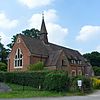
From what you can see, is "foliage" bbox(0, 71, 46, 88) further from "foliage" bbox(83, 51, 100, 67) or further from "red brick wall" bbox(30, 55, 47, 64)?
"foliage" bbox(83, 51, 100, 67)

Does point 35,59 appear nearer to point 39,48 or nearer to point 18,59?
point 39,48

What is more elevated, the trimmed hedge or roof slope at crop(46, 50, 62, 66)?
roof slope at crop(46, 50, 62, 66)

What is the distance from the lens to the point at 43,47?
64.2 m

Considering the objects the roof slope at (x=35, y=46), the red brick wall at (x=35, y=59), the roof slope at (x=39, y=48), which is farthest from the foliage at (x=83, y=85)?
the roof slope at (x=39, y=48)

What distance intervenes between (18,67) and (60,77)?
27.9 meters

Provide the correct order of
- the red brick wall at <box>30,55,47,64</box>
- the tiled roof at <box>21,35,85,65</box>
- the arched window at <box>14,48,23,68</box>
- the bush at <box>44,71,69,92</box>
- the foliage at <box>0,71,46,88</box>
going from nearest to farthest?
the bush at <box>44,71,69,92</box>, the foliage at <box>0,71,46,88</box>, the red brick wall at <box>30,55,47,64</box>, the tiled roof at <box>21,35,85,65</box>, the arched window at <box>14,48,23,68</box>

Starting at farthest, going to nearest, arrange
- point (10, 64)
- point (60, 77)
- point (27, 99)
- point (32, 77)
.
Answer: point (10, 64), point (32, 77), point (60, 77), point (27, 99)

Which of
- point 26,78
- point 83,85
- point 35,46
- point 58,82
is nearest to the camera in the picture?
point 58,82

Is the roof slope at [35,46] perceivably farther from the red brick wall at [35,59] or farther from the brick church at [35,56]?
the red brick wall at [35,59]

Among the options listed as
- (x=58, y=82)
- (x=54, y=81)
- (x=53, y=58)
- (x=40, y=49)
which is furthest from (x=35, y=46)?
(x=58, y=82)

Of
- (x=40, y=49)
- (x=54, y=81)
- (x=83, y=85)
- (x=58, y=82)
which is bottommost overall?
(x=83, y=85)

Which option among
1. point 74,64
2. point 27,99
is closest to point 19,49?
point 74,64

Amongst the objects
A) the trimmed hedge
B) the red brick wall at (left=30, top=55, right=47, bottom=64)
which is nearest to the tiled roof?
the red brick wall at (left=30, top=55, right=47, bottom=64)

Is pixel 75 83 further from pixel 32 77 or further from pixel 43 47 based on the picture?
pixel 43 47
